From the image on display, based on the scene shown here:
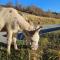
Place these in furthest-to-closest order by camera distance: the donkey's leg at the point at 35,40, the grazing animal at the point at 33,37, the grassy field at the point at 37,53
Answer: the grazing animal at the point at 33,37 → the donkey's leg at the point at 35,40 → the grassy field at the point at 37,53

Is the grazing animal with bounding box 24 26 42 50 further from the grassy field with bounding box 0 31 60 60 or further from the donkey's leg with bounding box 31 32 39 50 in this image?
the grassy field with bounding box 0 31 60 60

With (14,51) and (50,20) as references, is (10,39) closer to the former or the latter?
(14,51)

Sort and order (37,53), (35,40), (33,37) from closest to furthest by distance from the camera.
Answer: (37,53), (35,40), (33,37)

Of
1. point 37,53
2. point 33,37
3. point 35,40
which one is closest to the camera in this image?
point 37,53

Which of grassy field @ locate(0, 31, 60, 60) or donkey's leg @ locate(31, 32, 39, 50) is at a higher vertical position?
donkey's leg @ locate(31, 32, 39, 50)

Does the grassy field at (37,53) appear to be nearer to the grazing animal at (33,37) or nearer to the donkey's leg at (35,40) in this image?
the donkey's leg at (35,40)

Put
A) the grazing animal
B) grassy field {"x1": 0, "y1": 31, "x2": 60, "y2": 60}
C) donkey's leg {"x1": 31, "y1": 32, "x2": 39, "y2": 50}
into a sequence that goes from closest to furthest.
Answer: grassy field {"x1": 0, "y1": 31, "x2": 60, "y2": 60}
donkey's leg {"x1": 31, "y1": 32, "x2": 39, "y2": 50}
the grazing animal

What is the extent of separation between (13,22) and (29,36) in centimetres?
85

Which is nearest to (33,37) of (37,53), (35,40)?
(35,40)

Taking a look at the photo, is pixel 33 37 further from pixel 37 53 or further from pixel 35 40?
pixel 37 53

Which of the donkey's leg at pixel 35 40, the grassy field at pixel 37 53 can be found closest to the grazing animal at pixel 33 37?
the donkey's leg at pixel 35 40

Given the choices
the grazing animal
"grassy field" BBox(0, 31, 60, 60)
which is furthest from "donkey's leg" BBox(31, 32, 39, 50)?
"grassy field" BBox(0, 31, 60, 60)

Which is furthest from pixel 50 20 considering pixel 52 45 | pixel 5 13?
pixel 52 45

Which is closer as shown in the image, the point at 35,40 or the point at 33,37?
the point at 35,40
